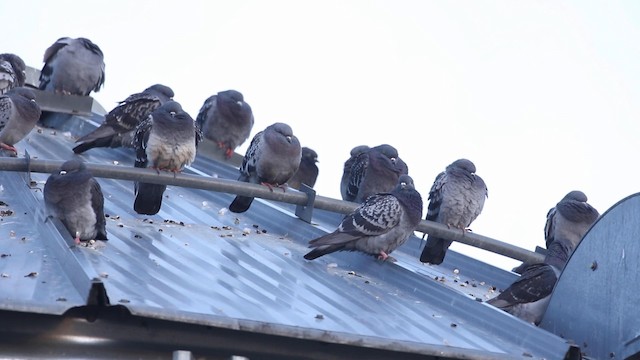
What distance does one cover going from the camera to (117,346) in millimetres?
5625

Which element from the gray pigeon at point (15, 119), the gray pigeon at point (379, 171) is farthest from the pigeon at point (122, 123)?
the gray pigeon at point (379, 171)

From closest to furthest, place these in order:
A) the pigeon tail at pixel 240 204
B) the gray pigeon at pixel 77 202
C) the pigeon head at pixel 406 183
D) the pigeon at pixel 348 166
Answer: the gray pigeon at pixel 77 202 < the pigeon head at pixel 406 183 < the pigeon tail at pixel 240 204 < the pigeon at pixel 348 166

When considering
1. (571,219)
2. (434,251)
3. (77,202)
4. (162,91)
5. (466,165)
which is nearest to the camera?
(77,202)

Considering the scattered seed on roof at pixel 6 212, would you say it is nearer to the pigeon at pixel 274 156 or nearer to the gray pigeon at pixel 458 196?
the pigeon at pixel 274 156

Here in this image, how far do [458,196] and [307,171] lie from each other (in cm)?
427

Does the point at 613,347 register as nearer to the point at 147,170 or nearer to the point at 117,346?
the point at 117,346

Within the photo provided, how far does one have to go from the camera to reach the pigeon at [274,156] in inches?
481

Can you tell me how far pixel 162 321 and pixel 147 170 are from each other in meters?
4.20

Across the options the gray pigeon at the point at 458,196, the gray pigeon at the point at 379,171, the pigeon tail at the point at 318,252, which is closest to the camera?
the pigeon tail at the point at 318,252

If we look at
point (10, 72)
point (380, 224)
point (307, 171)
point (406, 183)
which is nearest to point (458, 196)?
point (406, 183)

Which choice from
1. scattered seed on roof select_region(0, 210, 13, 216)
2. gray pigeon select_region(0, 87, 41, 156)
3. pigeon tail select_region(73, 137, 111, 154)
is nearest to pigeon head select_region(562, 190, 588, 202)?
pigeon tail select_region(73, 137, 111, 154)

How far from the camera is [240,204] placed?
11211 mm

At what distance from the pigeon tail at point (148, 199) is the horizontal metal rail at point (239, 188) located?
373 millimetres

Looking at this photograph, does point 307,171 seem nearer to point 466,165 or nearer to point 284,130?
point 284,130
